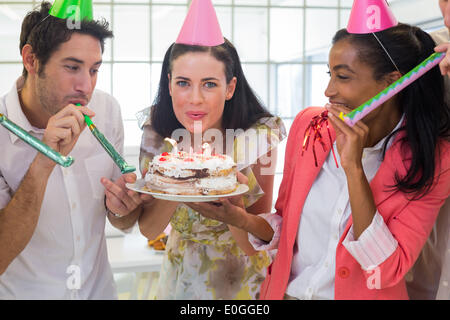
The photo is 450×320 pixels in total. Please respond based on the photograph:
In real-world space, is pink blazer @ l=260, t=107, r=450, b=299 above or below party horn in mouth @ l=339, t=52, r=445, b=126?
below

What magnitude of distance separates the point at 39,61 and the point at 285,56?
81 cm

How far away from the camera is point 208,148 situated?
4.75 ft

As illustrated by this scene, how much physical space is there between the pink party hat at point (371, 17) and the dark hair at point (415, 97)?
26mm

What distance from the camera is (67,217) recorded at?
1.41 meters

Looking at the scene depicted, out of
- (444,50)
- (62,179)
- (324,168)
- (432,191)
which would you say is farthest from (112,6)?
(432,191)

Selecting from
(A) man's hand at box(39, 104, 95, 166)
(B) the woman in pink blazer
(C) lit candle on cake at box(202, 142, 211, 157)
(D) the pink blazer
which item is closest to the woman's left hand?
(B) the woman in pink blazer

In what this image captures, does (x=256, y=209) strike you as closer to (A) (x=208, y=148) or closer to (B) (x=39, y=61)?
(A) (x=208, y=148)

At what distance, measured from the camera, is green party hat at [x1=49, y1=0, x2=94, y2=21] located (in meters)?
1.29

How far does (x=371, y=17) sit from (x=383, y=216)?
58 centimetres

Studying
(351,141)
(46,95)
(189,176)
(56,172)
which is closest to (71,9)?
(46,95)

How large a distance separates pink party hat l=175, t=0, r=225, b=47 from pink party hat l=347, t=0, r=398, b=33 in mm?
411

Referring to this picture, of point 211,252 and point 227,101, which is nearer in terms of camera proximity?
point 227,101

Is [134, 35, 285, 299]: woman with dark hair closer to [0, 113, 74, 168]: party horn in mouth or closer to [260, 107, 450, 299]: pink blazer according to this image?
[260, 107, 450, 299]: pink blazer

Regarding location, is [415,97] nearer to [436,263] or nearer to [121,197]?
[436,263]
